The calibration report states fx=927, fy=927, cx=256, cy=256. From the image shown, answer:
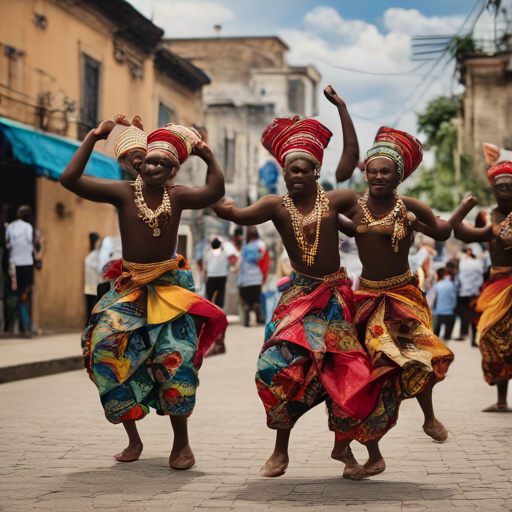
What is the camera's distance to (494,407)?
8.41 meters

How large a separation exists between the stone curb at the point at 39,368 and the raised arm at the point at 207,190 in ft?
17.7

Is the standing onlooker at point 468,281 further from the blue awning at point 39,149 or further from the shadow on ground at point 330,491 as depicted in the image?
the shadow on ground at point 330,491

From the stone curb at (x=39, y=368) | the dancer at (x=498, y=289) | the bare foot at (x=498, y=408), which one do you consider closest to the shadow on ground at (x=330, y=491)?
the dancer at (x=498, y=289)

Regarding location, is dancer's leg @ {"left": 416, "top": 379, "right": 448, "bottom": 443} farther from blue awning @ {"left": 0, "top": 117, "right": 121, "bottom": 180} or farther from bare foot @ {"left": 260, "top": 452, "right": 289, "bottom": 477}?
blue awning @ {"left": 0, "top": 117, "right": 121, "bottom": 180}

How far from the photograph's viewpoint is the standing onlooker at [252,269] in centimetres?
1733

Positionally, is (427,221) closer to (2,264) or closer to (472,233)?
(472,233)

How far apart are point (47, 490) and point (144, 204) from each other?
74.0 inches

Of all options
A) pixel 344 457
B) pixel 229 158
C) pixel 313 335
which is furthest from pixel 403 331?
pixel 229 158

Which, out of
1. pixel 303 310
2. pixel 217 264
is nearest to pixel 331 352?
pixel 303 310

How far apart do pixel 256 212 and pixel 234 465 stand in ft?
5.20

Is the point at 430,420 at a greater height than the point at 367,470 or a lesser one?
greater

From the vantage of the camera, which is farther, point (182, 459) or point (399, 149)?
point (399, 149)

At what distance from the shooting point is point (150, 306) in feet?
19.1

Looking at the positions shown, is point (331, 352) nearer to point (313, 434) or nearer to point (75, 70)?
point (313, 434)
